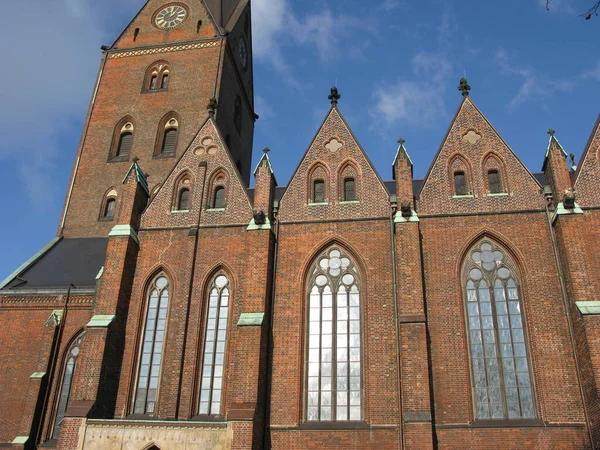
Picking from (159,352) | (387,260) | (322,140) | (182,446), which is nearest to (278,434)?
(182,446)

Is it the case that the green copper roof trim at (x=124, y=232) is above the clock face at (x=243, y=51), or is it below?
below

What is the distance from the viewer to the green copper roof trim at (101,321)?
61.7ft

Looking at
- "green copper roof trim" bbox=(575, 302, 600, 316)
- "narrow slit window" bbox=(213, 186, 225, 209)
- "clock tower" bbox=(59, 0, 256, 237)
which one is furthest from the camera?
"clock tower" bbox=(59, 0, 256, 237)

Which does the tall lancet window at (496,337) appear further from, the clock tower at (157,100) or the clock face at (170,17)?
the clock face at (170,17)

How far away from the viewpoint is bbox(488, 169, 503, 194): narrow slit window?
20.8m

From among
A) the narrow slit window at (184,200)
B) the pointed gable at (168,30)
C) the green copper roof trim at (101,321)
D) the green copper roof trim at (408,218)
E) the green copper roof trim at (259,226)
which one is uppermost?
the pointed gable at (168,30)

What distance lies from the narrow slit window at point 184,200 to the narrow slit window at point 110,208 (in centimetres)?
690

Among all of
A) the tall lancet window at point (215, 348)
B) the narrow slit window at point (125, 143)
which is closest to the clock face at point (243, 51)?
the narrow slit window at point (125, 143)

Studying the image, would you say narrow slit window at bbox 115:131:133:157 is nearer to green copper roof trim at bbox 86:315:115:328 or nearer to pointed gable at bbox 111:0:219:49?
pointed gable at bbox 111:0:219:49

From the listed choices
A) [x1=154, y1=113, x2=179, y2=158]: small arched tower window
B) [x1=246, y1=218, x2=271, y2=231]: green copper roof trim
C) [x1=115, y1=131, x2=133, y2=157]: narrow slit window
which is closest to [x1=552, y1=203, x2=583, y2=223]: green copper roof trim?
[x1=246, y1=218, x2=271, y2=231]: green copper roof trim

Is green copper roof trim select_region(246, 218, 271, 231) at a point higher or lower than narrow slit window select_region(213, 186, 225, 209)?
lower

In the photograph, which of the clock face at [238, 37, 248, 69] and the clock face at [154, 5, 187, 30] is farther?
the clock face at [238, 37, 248, 69]

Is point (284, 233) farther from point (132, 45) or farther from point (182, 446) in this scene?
point (132, 45)

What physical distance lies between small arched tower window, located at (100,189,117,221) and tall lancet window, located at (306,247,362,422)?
1263 cm
